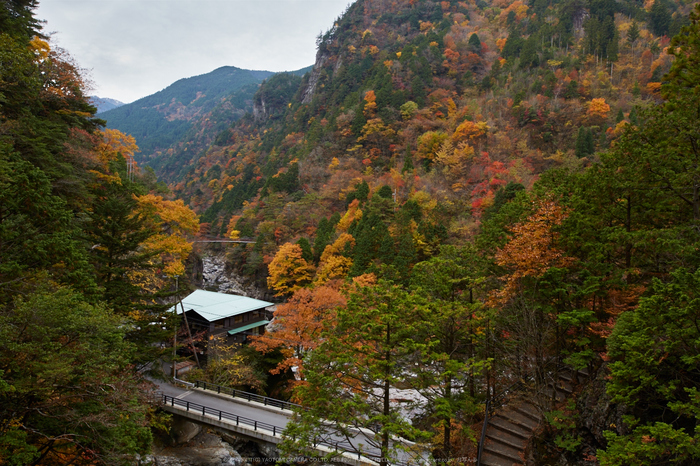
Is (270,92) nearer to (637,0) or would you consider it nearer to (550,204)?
(637,0)

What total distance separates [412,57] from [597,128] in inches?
1495

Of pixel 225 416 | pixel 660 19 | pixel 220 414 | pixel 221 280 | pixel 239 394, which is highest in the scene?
pixel 660 19

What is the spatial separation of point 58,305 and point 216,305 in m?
22.0

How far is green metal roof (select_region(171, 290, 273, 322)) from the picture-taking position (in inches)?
1081

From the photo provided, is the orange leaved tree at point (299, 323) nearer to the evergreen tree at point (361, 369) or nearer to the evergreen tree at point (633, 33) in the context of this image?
the evergreen tree at point (361, 369)

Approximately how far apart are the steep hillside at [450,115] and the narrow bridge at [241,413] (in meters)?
15.8

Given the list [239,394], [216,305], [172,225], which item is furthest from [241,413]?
[172,225]

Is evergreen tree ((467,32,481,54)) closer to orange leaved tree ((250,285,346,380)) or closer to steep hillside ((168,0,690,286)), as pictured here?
steep hillside ((168,0,690,286))

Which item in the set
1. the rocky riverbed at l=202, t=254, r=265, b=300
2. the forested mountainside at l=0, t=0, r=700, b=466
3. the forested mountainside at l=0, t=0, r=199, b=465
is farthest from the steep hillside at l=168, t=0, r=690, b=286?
the forested mountainside at l=0, t=0, r=199, b=465

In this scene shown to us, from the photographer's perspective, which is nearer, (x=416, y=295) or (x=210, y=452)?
(x=416, y=295)

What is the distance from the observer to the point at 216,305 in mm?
29656

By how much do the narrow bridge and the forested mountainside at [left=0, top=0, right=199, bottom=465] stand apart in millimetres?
4376

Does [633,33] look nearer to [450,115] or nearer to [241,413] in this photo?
[450,115]

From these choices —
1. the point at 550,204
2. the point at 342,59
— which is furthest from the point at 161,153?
the point at 550,204
